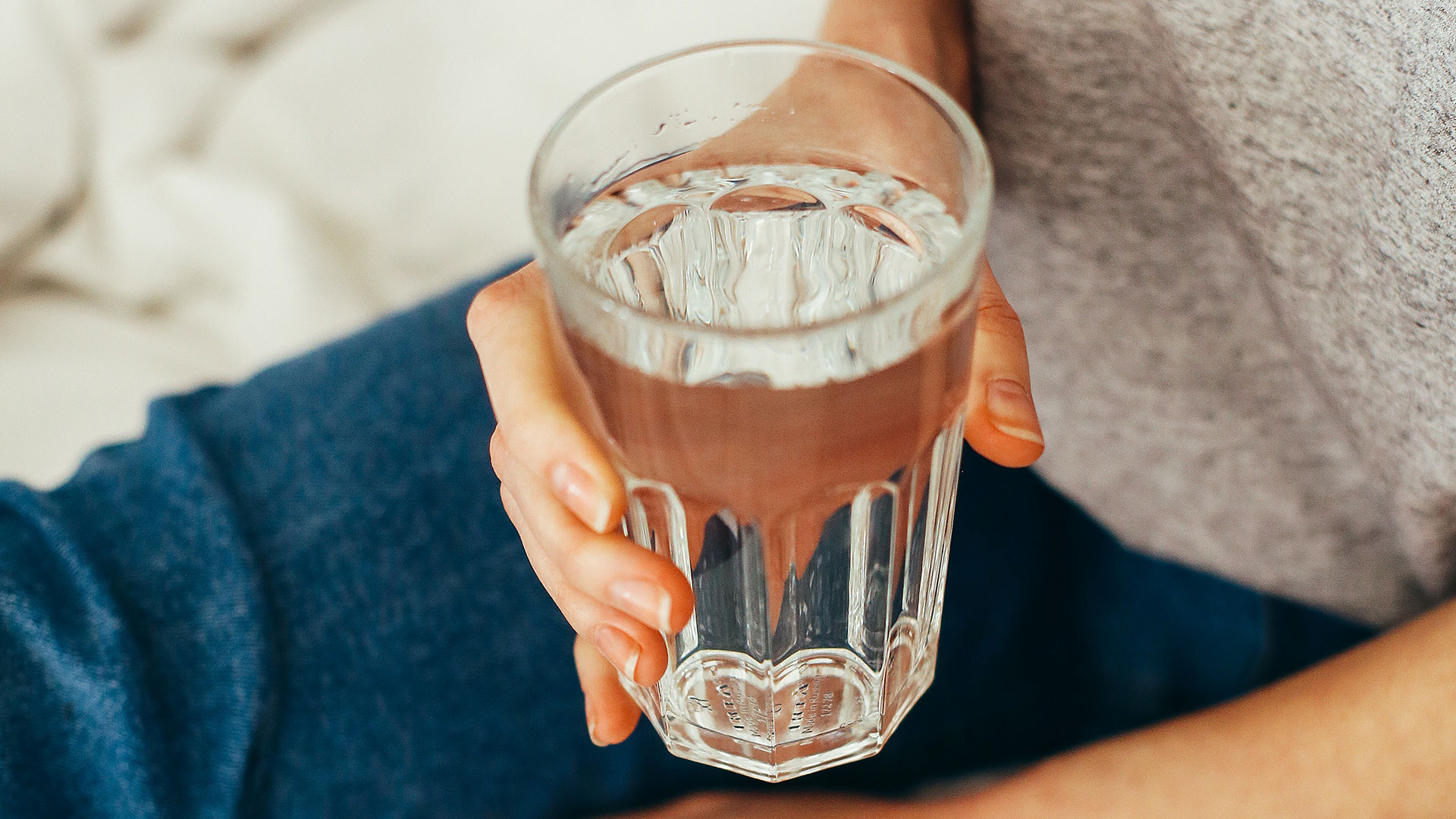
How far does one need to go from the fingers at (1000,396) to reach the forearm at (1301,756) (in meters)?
0.24

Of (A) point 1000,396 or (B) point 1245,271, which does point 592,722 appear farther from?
(B) point 1245,271

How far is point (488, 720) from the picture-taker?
594 millimetres

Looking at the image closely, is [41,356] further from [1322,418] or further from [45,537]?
[1322,418]

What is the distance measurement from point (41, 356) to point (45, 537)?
1.25ft

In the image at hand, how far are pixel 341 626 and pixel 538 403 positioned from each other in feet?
0.84

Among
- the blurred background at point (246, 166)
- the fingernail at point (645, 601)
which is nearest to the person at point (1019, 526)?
the fingernail at point (645, 601)

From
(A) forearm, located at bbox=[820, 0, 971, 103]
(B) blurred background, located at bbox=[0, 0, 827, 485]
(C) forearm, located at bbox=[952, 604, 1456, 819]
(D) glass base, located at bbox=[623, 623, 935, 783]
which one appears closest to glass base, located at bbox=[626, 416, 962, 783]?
(D) glass base, located at bbox=[623, 623, 935, 783]

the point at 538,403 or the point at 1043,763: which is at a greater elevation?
the point at 538,403

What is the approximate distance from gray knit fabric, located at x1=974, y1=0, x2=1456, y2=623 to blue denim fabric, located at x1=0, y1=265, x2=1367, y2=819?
2.7 inches

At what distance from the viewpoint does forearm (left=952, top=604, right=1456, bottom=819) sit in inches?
20.2

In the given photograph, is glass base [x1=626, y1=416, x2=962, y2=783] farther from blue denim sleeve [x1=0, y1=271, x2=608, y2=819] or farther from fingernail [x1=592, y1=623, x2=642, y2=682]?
blue denim sleeve [x1=0, y1=271, x2=608, y2=819]

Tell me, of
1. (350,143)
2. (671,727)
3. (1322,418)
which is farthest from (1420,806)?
(350,143)

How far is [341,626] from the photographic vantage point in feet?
1.90

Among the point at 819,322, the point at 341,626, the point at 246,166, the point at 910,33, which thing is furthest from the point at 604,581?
the point at 246,166
